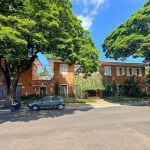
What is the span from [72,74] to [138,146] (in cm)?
2230

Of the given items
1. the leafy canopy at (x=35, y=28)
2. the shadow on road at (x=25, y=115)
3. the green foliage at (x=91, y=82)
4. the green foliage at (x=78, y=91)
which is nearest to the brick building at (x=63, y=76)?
the green foliage at (x=78, y=91)

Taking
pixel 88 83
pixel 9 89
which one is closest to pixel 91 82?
pixel 88 83

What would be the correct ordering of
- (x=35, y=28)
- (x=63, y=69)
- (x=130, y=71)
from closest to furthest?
(x=35, y=28), (x=63, y=69), (x=130, y=71)

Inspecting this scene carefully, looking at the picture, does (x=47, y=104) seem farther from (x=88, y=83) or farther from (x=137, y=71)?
(x=137, y=71)

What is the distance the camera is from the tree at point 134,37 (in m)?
20.2

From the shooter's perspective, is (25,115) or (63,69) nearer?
(25,115)

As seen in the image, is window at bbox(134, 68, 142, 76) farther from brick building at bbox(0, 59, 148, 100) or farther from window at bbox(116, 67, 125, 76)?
window at bbox(116, 67, 125, 76)

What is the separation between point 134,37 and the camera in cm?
2097

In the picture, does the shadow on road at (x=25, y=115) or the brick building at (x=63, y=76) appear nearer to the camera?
the shadow on road at (x=25, y=115)

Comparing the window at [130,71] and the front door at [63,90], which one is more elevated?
the window at [130,71]

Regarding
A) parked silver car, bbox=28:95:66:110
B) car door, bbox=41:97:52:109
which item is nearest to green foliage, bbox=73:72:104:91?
parked silver car, bbox=28:95:66:110

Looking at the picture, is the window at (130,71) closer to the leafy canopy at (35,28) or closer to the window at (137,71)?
the window at (137,71)

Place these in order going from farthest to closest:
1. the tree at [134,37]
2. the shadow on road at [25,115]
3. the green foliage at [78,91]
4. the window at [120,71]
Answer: the window at [120,71]
the green foliage at [78,91]
the tree at [134,37]
the shadow on road at [25,115]

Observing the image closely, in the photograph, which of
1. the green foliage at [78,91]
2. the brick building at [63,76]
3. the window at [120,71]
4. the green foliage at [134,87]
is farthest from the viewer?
the window at [120,71]
